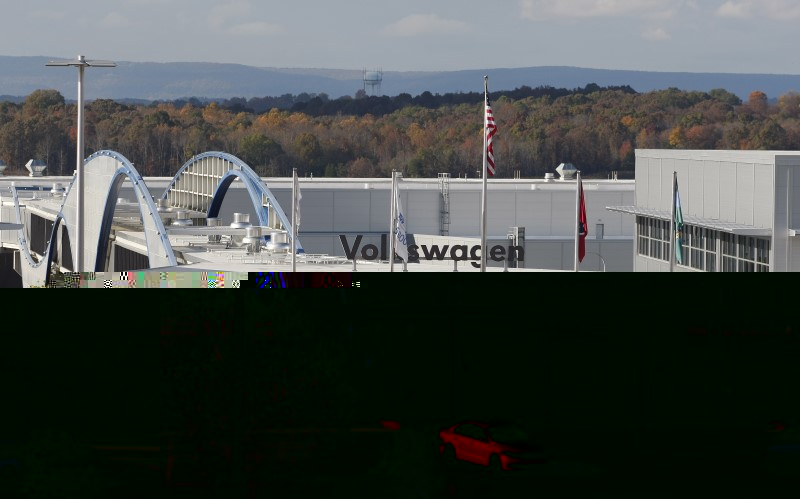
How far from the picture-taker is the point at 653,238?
58.5 meters

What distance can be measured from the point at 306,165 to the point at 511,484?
12998 cm

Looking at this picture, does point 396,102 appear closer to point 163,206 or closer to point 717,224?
point 163,206

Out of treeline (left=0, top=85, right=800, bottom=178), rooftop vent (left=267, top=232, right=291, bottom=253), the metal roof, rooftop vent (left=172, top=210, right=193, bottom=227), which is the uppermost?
treeline (left=0, top=85, right=800, bottom=178)

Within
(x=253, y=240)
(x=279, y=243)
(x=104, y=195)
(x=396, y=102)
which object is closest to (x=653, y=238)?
(x=279, y=243)

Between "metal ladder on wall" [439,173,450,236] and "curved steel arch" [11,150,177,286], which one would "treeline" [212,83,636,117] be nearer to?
"metal ladder on wall" [439,173,450,236]

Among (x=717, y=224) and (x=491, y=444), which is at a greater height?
(x=717, y=224)

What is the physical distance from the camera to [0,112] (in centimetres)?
15162

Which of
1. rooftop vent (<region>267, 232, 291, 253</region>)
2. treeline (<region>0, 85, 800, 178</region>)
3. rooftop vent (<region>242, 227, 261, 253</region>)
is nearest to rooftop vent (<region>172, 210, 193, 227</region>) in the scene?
rooftop vent (<region>242, 227, 261, 253</region>)

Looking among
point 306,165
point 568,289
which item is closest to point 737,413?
point 568,289

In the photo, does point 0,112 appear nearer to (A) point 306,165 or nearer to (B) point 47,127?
(B) point 47,127

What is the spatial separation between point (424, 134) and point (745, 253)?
9633cm

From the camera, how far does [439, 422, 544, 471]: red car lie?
9453 millimetres

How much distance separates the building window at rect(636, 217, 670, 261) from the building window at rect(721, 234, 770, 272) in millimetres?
5084

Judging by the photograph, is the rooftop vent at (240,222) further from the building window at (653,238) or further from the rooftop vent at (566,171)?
the rooftop vent at (566,171)
